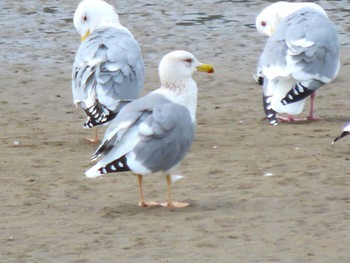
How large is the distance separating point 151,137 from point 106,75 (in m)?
2.71

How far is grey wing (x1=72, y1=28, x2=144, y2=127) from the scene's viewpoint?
11.3 meters

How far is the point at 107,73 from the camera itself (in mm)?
11344

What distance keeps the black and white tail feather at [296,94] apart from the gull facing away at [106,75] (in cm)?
142

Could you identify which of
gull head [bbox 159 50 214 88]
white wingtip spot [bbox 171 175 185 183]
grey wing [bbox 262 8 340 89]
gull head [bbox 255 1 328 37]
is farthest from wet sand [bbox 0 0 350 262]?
gull head [bbox 159 50 214 88]

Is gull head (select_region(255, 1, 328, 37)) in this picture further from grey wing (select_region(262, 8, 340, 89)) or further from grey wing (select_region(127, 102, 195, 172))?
grey wing (select_region(127, 102, 195, 172))

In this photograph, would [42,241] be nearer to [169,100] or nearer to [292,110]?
[169,100]

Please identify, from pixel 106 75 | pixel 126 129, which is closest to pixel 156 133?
pixel 126 129

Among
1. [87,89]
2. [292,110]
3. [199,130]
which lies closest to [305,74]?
[292,110]

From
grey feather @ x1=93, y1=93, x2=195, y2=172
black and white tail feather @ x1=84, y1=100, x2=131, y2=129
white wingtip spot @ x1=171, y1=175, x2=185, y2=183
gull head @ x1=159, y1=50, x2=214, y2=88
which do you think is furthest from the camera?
black and white tail feather @ x1=84, y1=100, x2=131, y2=129

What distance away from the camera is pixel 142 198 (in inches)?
347

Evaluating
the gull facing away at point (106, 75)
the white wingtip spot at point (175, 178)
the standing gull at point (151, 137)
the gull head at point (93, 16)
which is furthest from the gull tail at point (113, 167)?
the gull head at point (93, 16)

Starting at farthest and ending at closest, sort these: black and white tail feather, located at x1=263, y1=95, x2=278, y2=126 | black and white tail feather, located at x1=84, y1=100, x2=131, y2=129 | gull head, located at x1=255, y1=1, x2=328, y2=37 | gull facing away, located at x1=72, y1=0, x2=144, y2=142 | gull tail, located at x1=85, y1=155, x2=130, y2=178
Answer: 1. gull head, located at x1=255, y1=1, x2=328, y2=37
2. black and white tail feather, located at x1=263, y1=95, x2=278, y2=126
3. gull facing away, located at x1=72, y1=0, x2=144, y2=142
4. black and white tail feather, located at x1=84, y1=100, x2=131, y2=129
5. gull tail, located at x1=85, y1=155, x2=130, y2=178

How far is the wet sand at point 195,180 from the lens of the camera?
7754 millimetres

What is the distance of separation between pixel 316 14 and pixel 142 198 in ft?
14.7
